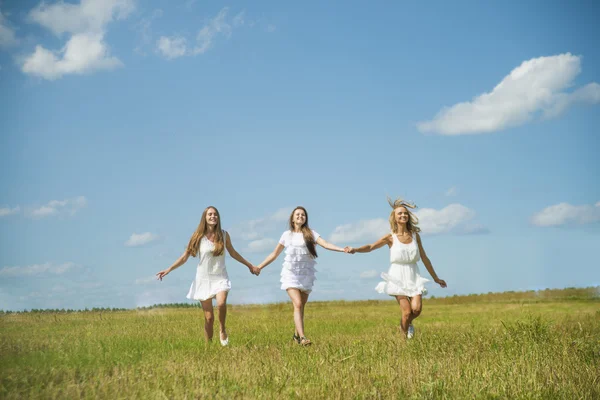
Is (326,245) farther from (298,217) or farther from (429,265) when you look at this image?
(429,265)

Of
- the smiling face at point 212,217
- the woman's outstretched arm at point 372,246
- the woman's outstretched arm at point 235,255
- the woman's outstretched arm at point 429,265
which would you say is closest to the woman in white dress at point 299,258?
the woman's outstretched arm at point 372,246

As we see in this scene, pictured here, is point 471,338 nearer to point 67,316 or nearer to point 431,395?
point 431,395

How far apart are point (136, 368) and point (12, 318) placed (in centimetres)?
1245

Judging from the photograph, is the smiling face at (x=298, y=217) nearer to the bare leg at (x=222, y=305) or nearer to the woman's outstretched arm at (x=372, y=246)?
the woman's outstretched arm at (x=372, y=246)

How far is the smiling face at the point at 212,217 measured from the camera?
11.3m

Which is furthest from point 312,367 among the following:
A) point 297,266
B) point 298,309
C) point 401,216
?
point 401,216

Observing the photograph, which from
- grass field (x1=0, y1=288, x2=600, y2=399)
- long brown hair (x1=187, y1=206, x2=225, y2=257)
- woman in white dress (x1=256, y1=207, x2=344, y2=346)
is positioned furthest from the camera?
woman in white dress (x1=256, y1=207, x2=344, y2=346)

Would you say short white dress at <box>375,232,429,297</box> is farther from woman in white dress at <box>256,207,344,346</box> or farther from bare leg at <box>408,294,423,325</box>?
woman in white dress at <box>256,207,344,346</box>

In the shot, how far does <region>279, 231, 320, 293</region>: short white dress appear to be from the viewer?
1141 cm

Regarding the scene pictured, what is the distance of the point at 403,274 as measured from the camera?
38.1ft

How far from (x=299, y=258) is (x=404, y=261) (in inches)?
82.2

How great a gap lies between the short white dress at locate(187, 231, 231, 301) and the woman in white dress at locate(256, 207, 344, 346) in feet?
3.96

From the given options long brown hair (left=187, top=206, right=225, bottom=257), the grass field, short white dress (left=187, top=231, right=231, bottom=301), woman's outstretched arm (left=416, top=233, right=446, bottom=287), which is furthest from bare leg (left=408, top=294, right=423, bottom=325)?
long brown hair (left=187, top=206, right=225, bottom=257)

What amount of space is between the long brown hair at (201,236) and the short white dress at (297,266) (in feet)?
4.29
